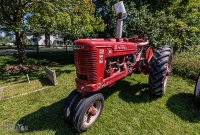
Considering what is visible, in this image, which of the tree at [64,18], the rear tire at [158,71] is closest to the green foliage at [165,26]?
the tree at [64,18]

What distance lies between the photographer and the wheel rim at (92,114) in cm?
342

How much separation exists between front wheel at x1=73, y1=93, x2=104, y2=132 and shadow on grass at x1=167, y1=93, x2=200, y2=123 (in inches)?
69.5

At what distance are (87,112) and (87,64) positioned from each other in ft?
2.89

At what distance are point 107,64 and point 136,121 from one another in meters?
1.30

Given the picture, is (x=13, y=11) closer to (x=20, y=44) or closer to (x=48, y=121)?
(x=20, y=44)

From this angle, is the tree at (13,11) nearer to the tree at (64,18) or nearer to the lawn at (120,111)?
the tree at (64,18)

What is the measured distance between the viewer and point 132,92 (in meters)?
5.05

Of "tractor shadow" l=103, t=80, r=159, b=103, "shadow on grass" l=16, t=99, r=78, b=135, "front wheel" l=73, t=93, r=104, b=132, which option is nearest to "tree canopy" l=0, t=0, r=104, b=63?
"tractor shadow" l=103, t=80, r=159, b=103

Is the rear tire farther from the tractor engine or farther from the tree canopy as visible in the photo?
the tree canopy

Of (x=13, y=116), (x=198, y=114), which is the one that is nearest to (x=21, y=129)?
(x=13, y=116)

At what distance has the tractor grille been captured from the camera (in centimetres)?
318

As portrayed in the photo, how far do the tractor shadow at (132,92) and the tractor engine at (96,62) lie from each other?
3.27 feet

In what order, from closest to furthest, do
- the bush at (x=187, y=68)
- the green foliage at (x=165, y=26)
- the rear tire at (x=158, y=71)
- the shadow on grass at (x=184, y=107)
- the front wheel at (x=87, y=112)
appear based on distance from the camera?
the front wheel at (x=87, y=112) < the shadow on grass at (x=184, y=107) < the rear tire at (x=158, y=71) < the bush at (x=187, y=68) < the green foliage at (x=165, y=26)

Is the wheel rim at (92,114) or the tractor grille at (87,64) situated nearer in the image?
the tractor grille at (87,64)
